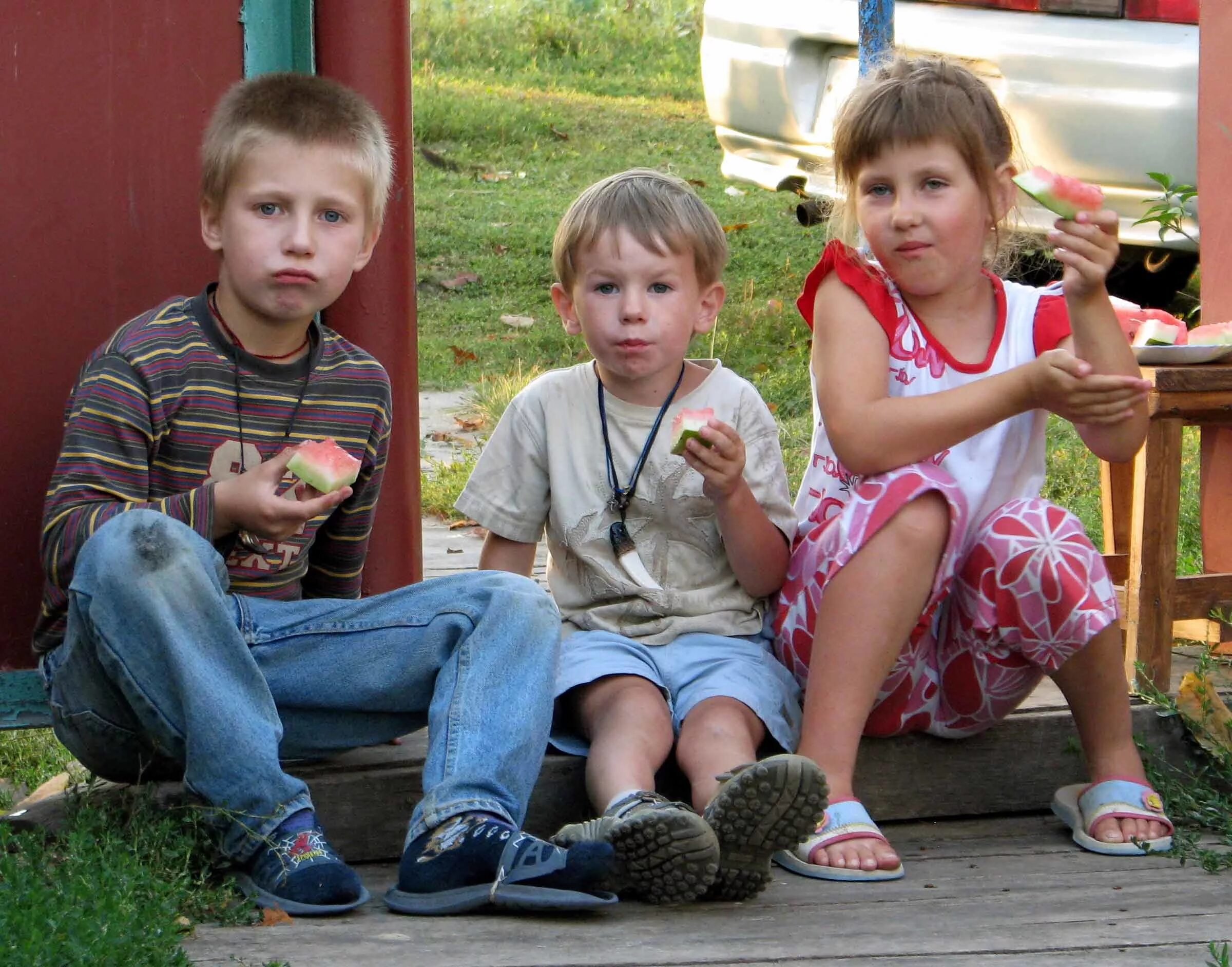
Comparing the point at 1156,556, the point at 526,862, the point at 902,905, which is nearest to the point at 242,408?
the point at 526,862

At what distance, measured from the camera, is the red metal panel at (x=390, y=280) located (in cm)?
318

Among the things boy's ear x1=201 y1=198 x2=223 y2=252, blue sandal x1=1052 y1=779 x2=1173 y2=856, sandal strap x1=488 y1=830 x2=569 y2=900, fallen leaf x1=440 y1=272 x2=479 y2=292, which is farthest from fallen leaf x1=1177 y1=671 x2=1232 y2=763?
fallen leaf x1=440 y1=272 x2=479 y2=292

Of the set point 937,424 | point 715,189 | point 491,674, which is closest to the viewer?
point 491,674

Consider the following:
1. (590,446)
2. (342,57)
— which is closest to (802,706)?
(590,446)

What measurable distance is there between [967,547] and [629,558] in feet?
2.06

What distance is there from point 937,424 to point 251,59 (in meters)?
1.49

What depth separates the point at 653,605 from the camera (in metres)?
3.09

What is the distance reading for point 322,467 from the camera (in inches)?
103

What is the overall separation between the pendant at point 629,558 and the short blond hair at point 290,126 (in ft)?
2.40

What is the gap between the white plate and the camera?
344 cm

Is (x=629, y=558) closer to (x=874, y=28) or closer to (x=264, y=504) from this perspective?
(x=264, y=504)

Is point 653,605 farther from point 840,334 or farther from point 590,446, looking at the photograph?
point 840,334

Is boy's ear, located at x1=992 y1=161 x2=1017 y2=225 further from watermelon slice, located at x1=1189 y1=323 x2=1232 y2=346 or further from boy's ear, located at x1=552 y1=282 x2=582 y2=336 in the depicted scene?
boy's ear, located at x1=552 y1=282 x2=582 y2=336

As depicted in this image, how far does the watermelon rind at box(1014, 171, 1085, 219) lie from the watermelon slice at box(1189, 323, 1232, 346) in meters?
0.92
